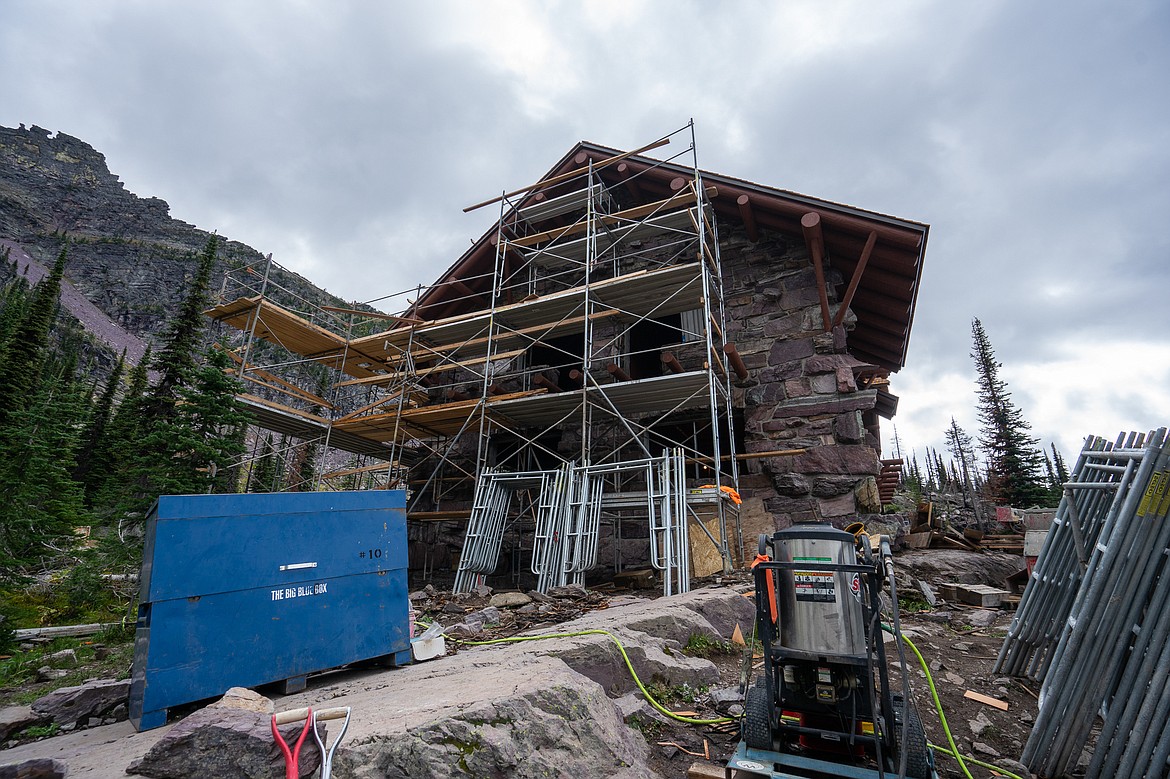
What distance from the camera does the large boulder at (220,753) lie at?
2117 mm

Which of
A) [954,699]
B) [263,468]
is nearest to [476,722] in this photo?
[954,699]

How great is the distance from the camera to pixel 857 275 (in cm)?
884

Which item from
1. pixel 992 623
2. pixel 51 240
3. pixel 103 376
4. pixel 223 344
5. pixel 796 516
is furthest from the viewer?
pixel 51 240

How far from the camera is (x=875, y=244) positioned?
29.5ft

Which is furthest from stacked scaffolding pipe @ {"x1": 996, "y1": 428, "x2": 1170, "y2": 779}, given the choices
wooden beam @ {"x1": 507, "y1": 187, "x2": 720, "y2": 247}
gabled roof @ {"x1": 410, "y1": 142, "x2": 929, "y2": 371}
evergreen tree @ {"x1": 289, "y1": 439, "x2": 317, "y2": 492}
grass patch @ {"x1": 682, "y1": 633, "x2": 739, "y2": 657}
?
evergreen tree @ {"x1": 289, "y1": 439, "x2": 317, "y2": 492}

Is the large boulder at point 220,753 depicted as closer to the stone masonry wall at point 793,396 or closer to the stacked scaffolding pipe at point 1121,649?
the stacked scaffolding pipe at point 1121,649

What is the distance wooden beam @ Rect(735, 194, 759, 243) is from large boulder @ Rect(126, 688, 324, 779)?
33.6 ft

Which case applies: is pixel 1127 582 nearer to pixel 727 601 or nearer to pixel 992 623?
pixel 727 601

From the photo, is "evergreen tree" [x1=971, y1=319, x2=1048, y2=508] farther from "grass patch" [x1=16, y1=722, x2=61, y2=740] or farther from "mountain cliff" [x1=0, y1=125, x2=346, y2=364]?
"mountain cliff" [x1=0, y1=125, x2=346, y2=364]

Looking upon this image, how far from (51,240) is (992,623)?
14204 centimetres

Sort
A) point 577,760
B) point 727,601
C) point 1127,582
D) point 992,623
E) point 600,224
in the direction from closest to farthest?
point 577,760, point 1127,582, point 727,601, point 992,623, point 600,224

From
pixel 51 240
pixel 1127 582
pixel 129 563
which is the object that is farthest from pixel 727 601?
pixel 51 240

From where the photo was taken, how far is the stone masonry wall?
28.2 feet

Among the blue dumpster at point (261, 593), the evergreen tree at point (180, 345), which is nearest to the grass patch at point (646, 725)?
the blue dumpster at point (261, 593)
